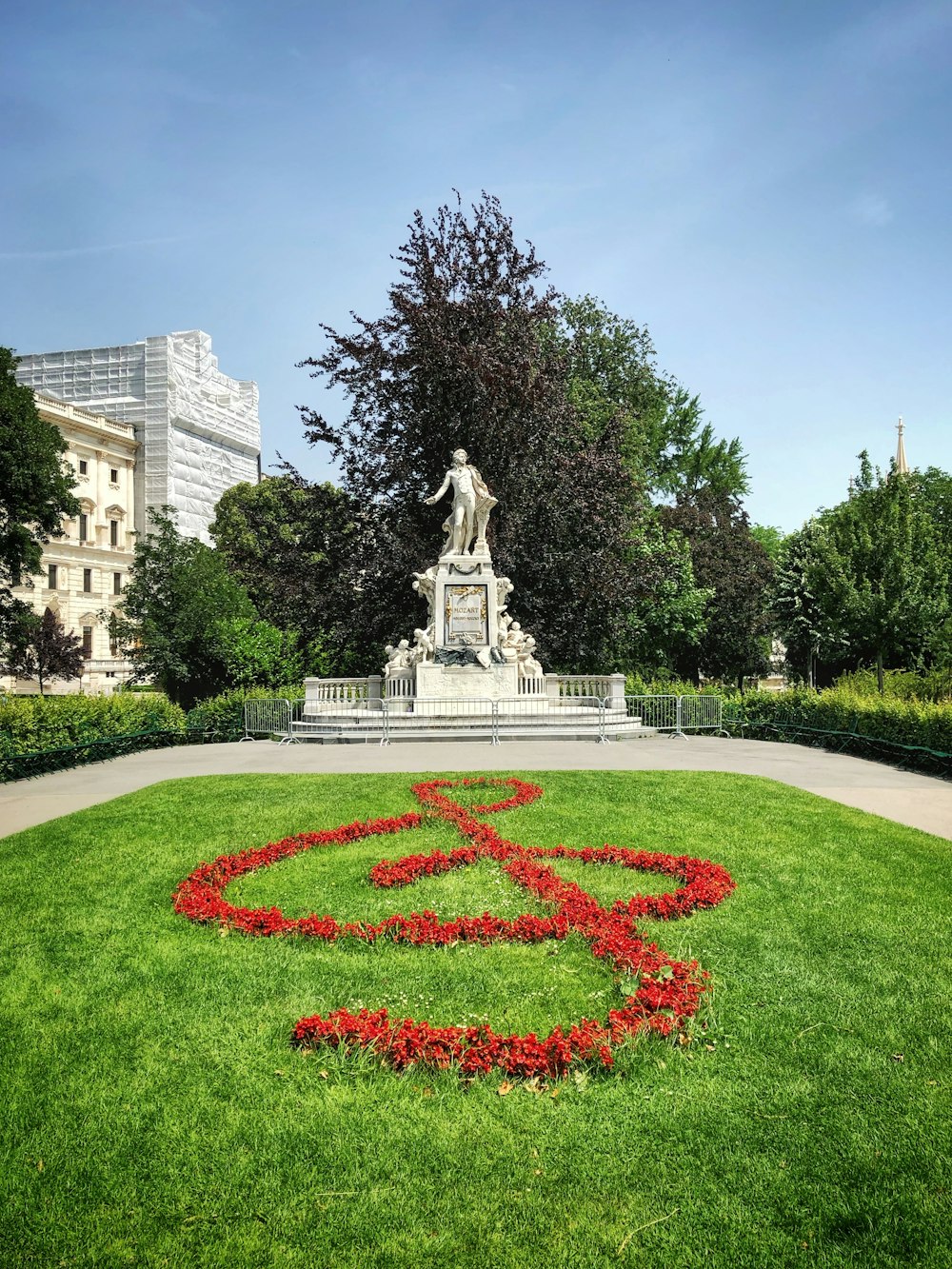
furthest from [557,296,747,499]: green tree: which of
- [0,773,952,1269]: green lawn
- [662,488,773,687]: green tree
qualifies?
[0,773,952,1269]: green lawn

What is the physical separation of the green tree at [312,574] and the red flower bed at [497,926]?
19.6 m

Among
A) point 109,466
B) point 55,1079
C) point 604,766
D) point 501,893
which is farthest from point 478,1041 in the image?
point 109,466

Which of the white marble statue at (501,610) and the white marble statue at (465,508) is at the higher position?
the white marble statue at (465,508)

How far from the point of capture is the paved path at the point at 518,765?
10.5 m

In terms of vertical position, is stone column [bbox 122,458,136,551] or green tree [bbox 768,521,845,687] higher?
stone column [bbox 122,458,136,551]

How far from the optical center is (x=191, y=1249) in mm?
2820

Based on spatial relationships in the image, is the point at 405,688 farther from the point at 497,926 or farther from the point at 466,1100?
the point at 466,1100

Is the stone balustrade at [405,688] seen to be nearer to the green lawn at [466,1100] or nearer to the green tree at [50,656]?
the green lawn at [466,1100]

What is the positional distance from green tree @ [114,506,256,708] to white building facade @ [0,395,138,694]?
21.1m

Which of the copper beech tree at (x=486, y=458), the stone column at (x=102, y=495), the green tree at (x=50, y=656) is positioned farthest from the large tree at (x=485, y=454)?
the stone column at (x=102, y=495)

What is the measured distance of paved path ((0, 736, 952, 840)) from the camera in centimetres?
1050

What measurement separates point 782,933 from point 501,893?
6.55 feet

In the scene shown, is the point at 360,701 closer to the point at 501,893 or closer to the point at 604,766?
the point at 604,766

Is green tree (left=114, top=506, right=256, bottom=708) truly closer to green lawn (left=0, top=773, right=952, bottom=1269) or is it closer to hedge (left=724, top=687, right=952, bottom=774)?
hedge (left=724, top=687, right=952, bottom=774)
